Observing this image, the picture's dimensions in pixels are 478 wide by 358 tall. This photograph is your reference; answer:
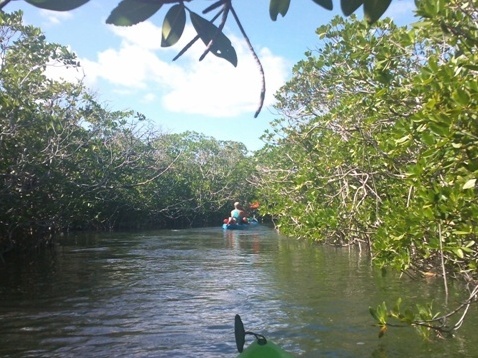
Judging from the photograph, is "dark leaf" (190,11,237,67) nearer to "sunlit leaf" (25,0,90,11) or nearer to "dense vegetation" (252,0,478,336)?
"sunlit leaf" (25,0,90,11)

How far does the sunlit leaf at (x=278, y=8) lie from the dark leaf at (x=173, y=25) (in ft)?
0.63

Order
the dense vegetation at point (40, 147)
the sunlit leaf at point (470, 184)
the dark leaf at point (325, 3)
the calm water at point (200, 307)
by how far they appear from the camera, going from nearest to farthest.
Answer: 1. the dark leaf at point (325, 3)
2. the sunlit leaf at point (470, 184)
3. the calm water at point (200, 307)
4. the dense vegetation at point (40, 147)

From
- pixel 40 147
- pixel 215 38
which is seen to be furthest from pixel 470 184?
pixel 40 147

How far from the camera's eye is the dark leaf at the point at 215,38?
1.13m

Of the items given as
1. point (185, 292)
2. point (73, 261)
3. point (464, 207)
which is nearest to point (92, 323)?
point (185, 292)

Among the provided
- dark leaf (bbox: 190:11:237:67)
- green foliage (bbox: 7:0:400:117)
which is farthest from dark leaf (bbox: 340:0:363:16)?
dark leaf (bbox: 190:11:237:67)

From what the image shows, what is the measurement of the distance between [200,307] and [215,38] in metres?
5.95

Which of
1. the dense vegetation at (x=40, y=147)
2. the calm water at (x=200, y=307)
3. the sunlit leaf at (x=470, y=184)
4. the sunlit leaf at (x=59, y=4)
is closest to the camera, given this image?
the sunlit leaf at (x=59, y=4)

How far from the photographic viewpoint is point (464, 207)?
419 cm

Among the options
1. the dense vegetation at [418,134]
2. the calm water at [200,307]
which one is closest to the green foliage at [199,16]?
the dense vegetation at [418,134]

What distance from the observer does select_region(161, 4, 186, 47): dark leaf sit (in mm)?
1117

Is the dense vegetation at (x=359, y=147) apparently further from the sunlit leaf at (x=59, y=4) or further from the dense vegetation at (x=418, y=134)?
the sunlit leaf at (x=59, y=4)

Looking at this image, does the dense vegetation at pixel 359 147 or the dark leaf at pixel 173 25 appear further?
the dense vegetation at pixel 359 147

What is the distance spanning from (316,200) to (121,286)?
6.05 metres
